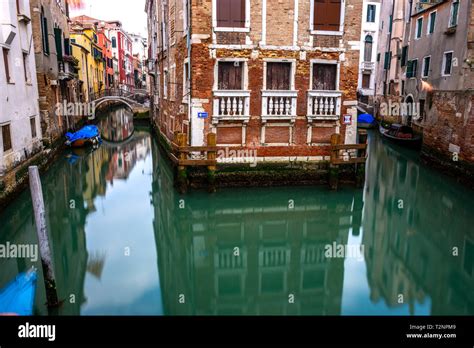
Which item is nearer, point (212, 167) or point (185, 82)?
point (212, 167)

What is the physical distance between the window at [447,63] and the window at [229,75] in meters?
10.7

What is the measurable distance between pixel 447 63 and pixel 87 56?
2462 centimetres

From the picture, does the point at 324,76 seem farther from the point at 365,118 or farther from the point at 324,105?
the point at 365,118

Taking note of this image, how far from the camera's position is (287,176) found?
11547 mm

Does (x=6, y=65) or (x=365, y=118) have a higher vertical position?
(x=6, y=65)

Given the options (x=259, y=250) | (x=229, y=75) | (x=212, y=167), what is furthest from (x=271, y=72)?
(x=259, y=250)

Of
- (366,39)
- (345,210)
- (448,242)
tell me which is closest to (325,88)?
→ (345,210)

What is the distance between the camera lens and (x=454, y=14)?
640 inches

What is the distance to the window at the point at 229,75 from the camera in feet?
36.2

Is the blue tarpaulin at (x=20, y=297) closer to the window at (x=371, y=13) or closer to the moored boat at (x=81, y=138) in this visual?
the moored boat at (x=81, y=138)

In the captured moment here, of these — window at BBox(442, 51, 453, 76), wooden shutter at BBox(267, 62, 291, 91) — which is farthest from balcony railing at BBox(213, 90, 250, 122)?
window at BBox(442, 51, 453, 76)

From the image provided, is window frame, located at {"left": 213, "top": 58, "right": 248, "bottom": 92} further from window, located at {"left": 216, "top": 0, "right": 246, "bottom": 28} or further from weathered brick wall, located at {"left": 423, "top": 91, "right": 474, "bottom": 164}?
weathered brick wall, located at {"left": 423, "top": 91, "right": 474, "bottom": 164}
